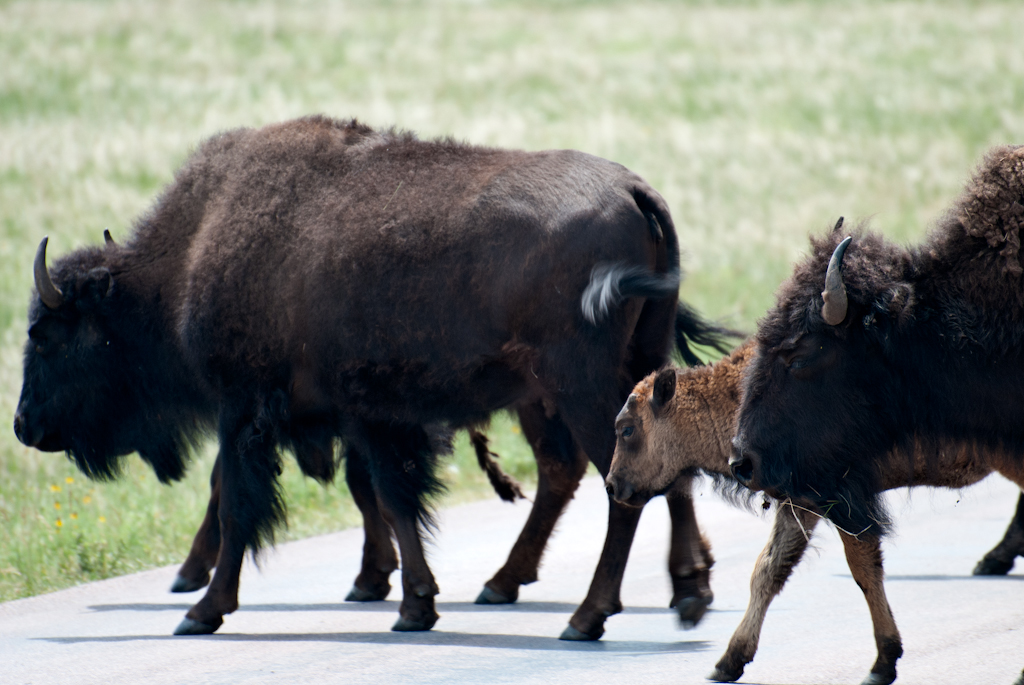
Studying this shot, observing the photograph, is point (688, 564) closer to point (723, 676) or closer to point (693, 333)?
point (723, 676)

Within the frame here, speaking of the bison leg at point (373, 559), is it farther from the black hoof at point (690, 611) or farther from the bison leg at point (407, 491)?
the black hoof at point (690, 611)

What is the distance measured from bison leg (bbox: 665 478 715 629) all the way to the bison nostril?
118cm

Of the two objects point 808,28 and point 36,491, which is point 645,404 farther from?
point 808,28

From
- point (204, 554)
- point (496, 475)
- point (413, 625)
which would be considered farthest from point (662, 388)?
point (204, 554)

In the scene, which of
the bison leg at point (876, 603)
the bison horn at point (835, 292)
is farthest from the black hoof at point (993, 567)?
the bison horn at point (835, 292)

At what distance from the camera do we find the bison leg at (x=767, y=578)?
5160 mm

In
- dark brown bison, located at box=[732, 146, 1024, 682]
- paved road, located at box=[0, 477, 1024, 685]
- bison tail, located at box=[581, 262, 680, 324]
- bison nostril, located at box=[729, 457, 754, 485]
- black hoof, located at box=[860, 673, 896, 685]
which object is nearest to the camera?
dark brown bison, located at box=[732, 146, 1024, 682]

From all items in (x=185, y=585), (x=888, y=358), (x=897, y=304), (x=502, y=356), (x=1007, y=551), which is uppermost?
(x=897, y=304)

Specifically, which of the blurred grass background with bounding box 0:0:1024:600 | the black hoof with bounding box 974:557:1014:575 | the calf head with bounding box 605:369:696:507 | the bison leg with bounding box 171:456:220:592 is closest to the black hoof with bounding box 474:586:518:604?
the blurred grass background with bounding box 0:0:1024:600

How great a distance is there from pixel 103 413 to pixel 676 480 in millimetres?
3643

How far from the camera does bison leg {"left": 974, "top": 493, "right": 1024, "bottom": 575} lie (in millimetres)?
7086

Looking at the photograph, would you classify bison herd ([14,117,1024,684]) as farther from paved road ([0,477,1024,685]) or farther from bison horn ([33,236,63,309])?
paved road ([0,477,1024,685])

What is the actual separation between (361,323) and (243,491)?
1.13 meters

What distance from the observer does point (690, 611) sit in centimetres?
613
